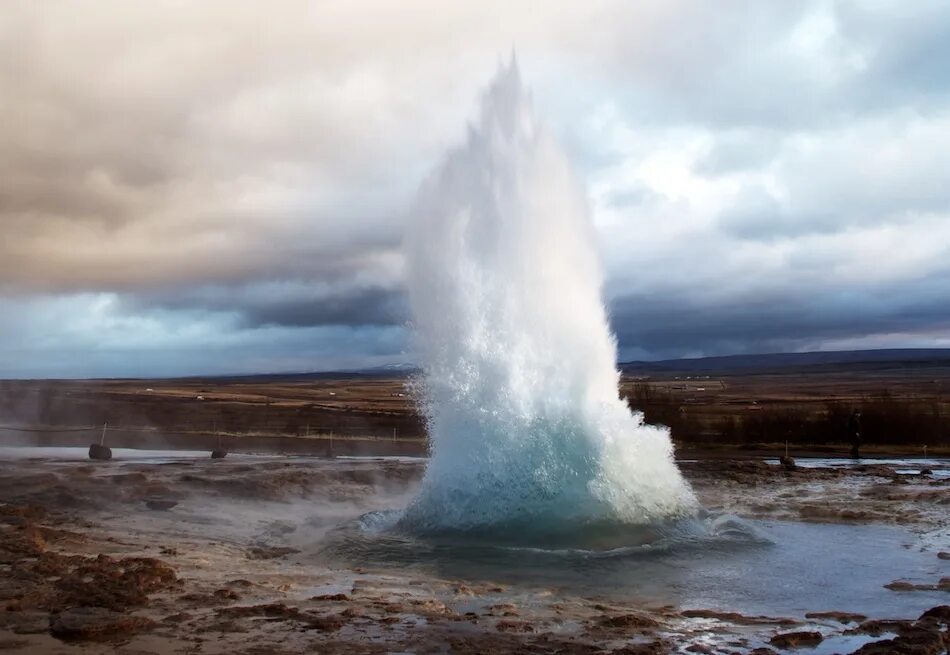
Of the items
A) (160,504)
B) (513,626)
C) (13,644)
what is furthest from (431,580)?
(160,504)

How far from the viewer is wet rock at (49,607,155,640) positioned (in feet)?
17.7

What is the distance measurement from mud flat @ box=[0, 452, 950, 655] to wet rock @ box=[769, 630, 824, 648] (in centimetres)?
2

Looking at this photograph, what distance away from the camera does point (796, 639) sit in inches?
226

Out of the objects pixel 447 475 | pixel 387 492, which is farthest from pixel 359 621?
pixel 387 492

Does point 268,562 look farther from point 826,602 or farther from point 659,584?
point 826,602

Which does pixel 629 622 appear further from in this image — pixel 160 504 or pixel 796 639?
pixel 160 504

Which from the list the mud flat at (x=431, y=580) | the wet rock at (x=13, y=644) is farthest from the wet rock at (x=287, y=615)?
the wet rock at (x=13, y=644)

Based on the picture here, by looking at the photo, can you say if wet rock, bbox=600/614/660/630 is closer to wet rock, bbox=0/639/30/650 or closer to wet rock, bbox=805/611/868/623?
wet rock, bbox=805/611/868/623

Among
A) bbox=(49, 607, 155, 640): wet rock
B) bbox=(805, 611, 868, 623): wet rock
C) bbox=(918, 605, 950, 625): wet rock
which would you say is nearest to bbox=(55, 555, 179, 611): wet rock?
bbox=(49, 607, 155, 640): wet rock

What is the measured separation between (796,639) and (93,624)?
4711 millimetres

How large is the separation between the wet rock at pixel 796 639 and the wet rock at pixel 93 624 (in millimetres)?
4244

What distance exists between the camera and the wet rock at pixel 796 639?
5645 millimetres

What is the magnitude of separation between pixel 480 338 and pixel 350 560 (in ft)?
12.5

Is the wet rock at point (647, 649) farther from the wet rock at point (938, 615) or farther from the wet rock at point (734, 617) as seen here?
the wet rock at point (938, 615)
